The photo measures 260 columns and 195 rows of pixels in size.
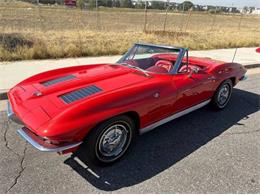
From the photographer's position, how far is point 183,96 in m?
3.43

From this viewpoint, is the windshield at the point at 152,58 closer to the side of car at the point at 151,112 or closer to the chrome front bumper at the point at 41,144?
the side of car at the point at 151,112

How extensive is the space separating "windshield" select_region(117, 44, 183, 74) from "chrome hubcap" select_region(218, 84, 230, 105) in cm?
126

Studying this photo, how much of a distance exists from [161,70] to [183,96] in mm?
504

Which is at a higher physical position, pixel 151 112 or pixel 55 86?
pixel 55 86

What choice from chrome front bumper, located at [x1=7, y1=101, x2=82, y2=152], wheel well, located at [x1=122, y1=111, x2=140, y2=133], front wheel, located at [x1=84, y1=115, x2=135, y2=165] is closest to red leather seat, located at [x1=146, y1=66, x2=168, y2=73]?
wheel well, located at [x1=122, y1=111, x2=140, y2=133]

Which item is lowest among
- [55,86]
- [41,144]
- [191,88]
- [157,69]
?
[41,144]

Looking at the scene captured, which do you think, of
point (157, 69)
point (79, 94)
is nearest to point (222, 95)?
point (157, 69)

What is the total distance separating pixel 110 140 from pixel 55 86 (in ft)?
3.29

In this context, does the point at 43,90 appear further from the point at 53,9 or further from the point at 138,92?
the point at 53,9

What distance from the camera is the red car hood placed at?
8.19 feet

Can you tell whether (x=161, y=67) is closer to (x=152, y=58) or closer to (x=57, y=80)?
(x=152, y=58)

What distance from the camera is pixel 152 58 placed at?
3.98 m

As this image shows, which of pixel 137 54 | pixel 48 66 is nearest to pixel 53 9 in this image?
pixel 48 66

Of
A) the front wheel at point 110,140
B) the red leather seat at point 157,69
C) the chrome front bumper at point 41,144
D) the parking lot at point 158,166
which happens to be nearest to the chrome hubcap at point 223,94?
the parking lot at point 158,166
